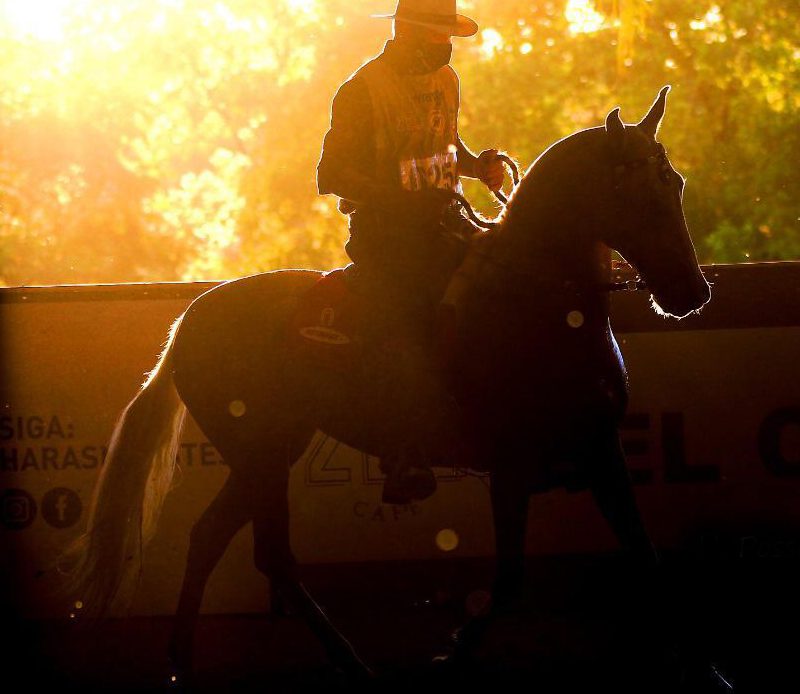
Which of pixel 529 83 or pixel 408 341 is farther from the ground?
pixel 529 83

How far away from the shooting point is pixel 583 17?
26.0 meters

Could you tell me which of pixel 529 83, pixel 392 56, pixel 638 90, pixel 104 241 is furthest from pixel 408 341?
pixel 104 241

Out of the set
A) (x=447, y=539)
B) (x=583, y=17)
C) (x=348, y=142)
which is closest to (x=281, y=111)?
(x=583, y=17)

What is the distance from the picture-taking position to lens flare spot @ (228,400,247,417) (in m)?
6.16

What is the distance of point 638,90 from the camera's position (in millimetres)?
24500

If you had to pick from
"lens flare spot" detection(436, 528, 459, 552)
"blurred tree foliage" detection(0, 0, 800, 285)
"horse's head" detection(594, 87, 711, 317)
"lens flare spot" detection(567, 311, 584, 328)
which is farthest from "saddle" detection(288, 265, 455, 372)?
"blurred tree foliage" detection(0, 0, 800, 285)

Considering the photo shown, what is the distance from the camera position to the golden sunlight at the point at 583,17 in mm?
25438

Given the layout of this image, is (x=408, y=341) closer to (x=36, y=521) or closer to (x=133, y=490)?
(x=133, y=490)

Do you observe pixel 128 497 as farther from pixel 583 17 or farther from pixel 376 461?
pixel 583 17

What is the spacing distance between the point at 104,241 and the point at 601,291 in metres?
36.1

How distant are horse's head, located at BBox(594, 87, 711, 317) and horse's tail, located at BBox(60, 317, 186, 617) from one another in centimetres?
240

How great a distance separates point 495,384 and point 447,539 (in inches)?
82.6

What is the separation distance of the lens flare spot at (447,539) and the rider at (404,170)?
1.69m

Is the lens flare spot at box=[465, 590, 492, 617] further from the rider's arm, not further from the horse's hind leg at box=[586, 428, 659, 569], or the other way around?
the rider's arm
